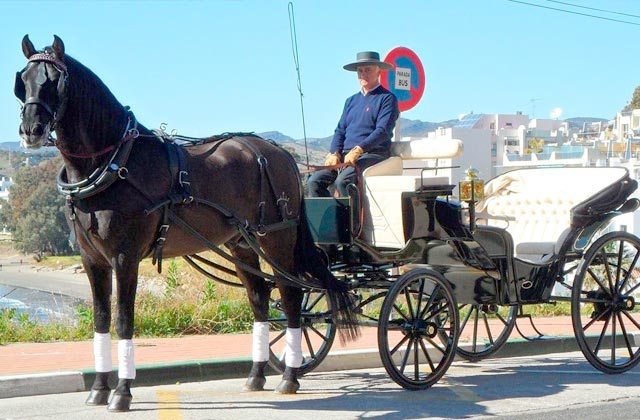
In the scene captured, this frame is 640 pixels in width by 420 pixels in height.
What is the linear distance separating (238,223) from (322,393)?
1634mm

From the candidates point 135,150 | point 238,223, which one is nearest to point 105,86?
point 135,150

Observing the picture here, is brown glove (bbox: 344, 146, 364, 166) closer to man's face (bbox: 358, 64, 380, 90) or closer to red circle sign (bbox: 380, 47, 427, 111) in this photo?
man's face (bbox: 358, 64, 380, 90)

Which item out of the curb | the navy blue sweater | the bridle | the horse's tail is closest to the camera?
the bridle

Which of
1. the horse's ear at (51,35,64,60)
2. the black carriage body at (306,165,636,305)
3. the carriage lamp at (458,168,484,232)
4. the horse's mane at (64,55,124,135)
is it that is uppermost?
the horse's ear at (51,35,64,60)

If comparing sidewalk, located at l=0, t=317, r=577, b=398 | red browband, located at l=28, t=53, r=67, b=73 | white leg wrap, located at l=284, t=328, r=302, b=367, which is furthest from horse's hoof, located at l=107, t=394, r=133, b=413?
red browband, located at l=28, t=53, r=67, b=73

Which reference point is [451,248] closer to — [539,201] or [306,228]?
[306,228]

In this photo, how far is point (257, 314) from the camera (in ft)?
27.5

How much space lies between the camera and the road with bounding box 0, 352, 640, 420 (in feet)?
23.6

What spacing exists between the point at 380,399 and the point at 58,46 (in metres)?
3.65

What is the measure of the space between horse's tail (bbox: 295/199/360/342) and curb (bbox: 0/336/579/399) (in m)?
1.20

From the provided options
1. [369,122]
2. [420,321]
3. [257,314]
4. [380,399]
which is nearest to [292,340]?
[257,314]

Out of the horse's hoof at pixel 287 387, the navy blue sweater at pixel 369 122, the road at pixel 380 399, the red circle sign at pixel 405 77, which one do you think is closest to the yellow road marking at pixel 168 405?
Answer: the road at pixel 380 399

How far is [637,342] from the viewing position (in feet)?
36.0

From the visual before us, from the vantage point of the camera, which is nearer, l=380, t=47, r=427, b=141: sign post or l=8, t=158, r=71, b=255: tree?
l=380, t=47, r=427, b=141: sign post
